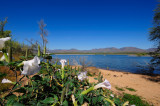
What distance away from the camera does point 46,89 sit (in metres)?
0.88

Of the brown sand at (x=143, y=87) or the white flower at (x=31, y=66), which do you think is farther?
the brown sand at (x=143, y=87)

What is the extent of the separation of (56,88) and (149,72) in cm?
1362

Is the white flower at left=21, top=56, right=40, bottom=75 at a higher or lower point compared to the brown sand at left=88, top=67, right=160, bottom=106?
higher

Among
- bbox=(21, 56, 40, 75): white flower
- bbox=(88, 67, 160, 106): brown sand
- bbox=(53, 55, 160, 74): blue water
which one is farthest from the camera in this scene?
bbox=(53, 55, 160, 74): blue water

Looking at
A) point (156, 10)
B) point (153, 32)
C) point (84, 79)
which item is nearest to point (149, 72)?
point (153, 32)

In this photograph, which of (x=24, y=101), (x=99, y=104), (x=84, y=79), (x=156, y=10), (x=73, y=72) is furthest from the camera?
(x=156, y=10)

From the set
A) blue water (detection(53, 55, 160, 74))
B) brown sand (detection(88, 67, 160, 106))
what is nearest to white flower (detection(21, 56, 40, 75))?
brown sand (detection(88, 67, 160, 106))

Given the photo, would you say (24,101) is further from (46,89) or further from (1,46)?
(1,46)

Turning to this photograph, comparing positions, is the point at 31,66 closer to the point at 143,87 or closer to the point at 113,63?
the point at 143,87

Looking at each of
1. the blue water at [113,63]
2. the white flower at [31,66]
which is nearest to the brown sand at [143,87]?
the blue water at [113,63]

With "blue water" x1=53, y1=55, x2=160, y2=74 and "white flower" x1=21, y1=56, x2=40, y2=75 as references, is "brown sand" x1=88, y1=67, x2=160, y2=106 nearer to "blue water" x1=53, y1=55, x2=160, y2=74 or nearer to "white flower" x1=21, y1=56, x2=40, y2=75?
"blue water" x1=53, y1=55, x2=160, y2=74

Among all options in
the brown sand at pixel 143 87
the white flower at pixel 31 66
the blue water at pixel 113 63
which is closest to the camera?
the white flower at pixel 31 66

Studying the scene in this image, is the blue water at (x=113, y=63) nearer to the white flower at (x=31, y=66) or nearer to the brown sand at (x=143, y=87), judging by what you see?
the brown sand at (x=143, y=87)

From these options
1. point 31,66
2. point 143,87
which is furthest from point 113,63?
point 31,66
